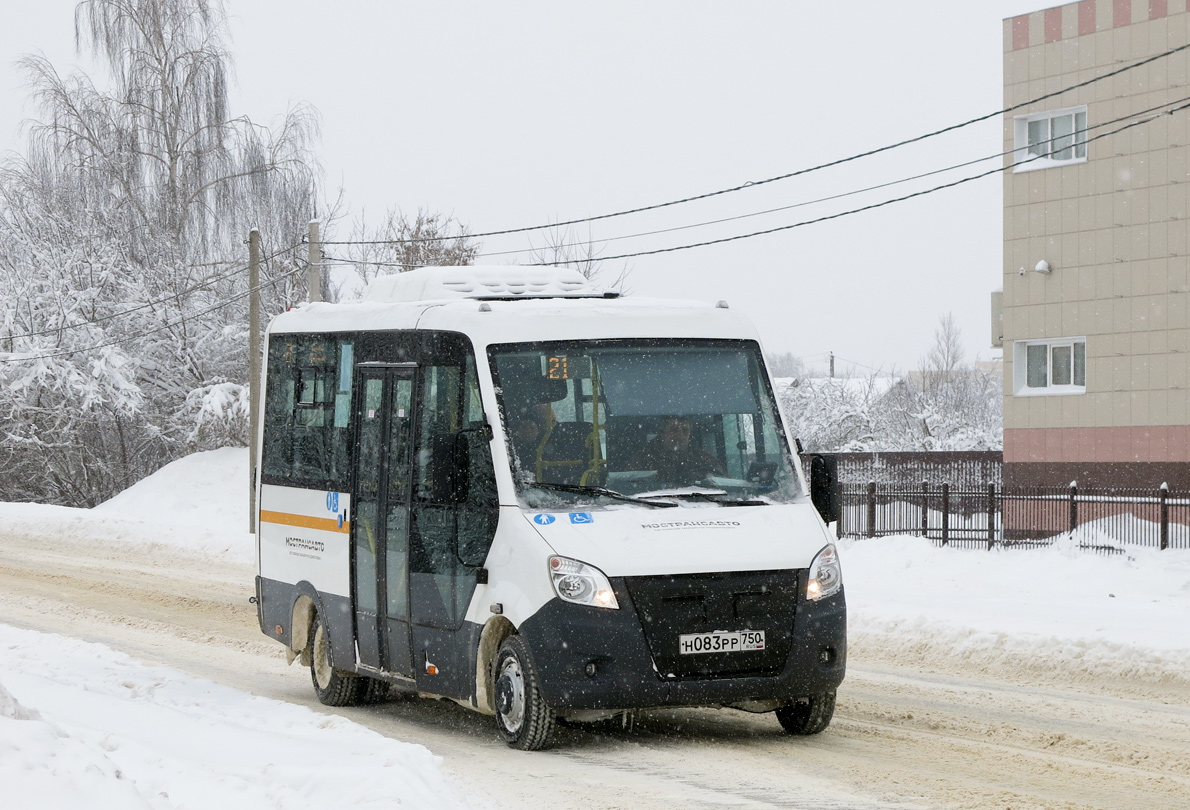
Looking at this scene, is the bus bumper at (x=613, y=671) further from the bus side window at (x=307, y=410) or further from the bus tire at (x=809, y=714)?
the bus side window at (x=307, y=410)

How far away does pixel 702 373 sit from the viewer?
9.51 metres

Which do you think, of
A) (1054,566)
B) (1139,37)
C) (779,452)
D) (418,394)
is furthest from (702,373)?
(1139,37)

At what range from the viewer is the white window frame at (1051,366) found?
29703 mm

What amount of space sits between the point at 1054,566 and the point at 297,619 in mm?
11657

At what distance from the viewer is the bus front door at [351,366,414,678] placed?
33.0 feet

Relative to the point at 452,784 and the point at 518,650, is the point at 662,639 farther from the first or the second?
the point at 452,784

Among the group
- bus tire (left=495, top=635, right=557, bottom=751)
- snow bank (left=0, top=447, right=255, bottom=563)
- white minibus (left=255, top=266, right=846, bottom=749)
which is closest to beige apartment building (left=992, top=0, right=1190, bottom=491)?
snow bank (left=0, top=447, right=255, bottom=563)

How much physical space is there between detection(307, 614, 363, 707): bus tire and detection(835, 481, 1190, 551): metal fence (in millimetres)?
12805

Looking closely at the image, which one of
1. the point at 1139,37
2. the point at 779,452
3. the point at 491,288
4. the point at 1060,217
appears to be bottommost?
the point at 779,452

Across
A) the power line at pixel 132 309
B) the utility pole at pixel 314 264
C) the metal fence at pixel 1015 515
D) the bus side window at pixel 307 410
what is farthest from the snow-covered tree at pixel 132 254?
the bus side window at pixel 307 410

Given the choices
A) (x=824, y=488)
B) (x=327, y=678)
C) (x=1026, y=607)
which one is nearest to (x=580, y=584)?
(x=824, y=488)

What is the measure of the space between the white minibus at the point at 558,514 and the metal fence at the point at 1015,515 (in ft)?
43.9

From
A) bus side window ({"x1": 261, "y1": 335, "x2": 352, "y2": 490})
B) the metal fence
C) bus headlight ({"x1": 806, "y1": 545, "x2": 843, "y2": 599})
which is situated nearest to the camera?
bus headlight ({"x1": 806, "y1": 545, "x2": 843, "y2": 599})

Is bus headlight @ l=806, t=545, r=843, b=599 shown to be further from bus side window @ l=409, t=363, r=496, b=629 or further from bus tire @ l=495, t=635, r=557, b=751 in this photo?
bus side window @ l=409, t=363, r=496, b=629
